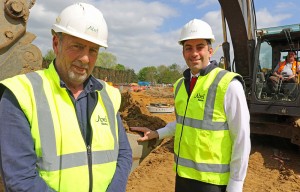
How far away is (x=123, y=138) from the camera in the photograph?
6.32ft

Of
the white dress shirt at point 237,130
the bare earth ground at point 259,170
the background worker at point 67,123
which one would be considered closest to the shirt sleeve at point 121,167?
the background worker at point 67,123

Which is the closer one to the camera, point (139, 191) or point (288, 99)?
point (139, 191)

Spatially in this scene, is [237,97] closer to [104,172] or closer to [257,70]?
[104,172]

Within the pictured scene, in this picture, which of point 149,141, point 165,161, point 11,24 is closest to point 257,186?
point 165,161

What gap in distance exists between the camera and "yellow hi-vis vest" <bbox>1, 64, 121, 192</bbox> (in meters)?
1.47

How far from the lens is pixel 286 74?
6.82 metres

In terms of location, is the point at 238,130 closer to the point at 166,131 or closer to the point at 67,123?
the point at 166,131

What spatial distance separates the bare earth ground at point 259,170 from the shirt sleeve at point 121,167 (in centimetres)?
336

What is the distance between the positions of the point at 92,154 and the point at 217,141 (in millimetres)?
1174

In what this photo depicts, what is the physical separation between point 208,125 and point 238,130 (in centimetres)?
24

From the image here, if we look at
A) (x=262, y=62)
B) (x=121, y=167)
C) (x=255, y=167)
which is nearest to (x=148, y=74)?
(x=262, y=62)

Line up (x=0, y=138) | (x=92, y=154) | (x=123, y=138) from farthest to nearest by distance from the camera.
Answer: (x=123, y=138) → (x=92, y=154) → (x=0, y=138)

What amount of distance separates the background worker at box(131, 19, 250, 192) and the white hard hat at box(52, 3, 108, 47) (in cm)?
108

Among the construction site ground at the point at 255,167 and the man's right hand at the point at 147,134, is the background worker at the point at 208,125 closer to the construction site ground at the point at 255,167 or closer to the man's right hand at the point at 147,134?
the man's right hand at the point at 147,134
